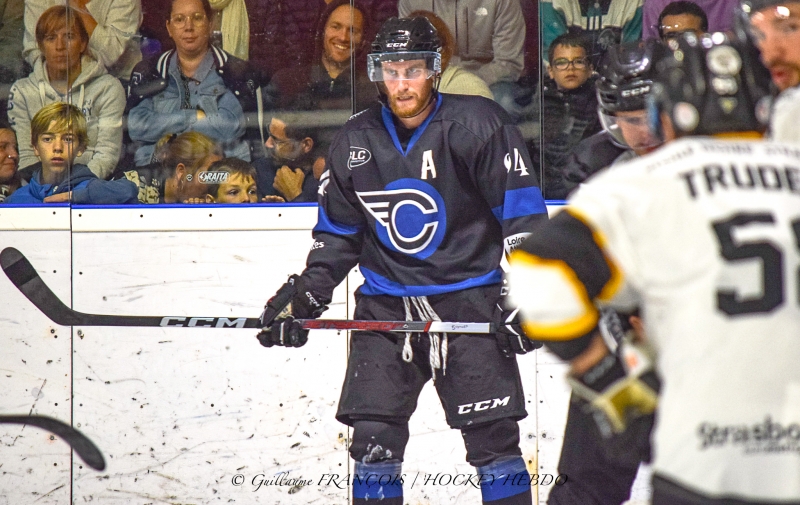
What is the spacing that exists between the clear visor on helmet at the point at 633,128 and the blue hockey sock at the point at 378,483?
1.17m

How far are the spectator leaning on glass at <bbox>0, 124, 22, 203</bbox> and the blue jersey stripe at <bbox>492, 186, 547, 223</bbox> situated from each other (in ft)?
6.77

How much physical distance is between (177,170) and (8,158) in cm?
71

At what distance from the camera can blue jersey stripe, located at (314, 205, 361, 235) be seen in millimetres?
3170

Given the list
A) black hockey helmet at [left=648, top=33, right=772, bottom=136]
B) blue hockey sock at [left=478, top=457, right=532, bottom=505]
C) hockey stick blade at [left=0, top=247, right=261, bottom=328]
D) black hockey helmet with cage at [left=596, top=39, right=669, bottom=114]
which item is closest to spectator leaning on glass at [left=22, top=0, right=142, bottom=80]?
hockey stick blade at [left=0, top=247, right=261, bottom=328]

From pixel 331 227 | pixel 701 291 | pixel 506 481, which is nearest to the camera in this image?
pixel 701 291

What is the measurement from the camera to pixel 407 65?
308cm

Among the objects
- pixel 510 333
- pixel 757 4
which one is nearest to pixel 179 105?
pixel 510 333

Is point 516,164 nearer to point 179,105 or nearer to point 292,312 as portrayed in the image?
point 292,312

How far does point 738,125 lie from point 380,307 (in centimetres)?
175

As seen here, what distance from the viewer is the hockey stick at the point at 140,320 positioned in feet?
9.80

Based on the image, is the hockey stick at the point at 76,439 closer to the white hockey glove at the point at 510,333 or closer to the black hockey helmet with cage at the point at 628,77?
the white hockey glove at the point at 510,333

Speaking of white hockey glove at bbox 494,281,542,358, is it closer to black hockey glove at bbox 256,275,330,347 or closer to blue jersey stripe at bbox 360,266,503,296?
blue jersey stripe at bbox 360,266,503,296

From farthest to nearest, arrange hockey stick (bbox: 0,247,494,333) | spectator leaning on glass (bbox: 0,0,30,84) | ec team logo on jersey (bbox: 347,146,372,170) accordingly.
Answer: spectator leaning on glass (bbox: 0,0,30,84) < ec team logo on jersey (bbox: 347,146,372,170) < hockey stick (bbox: 0,247,494,333)

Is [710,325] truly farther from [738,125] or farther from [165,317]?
[165,317]
